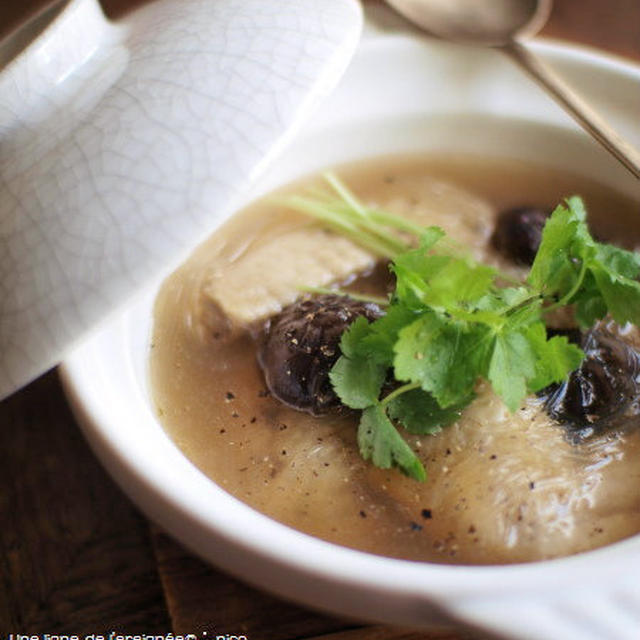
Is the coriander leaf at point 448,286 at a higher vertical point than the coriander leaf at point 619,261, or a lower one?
higher

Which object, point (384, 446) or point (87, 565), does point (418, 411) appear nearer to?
point (384, 446)

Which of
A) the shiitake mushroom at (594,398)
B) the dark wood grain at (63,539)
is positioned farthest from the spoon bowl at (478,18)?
the dark wood grain at (63,539)

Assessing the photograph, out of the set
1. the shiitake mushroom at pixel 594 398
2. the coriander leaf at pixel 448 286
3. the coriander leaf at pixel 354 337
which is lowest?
the shiitake mushroom at pixel 594 398

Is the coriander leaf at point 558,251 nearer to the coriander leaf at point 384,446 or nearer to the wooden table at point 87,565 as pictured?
the coriander leaf at point 384,446

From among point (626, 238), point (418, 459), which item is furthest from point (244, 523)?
point (626, 238)

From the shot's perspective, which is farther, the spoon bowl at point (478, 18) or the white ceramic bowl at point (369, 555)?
the spoon bowl at point (478, 18)

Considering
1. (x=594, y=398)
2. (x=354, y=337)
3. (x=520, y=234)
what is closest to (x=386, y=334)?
(x=354, y=337)

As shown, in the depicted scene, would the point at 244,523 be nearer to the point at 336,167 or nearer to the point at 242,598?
the point at 242,598
